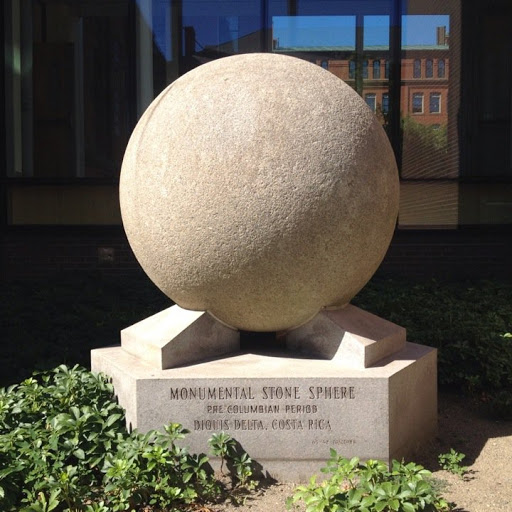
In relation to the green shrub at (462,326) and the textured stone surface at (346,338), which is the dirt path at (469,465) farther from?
the textured stone surface at (346,338)

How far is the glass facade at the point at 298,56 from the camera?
10109 mm

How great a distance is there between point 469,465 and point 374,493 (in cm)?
135

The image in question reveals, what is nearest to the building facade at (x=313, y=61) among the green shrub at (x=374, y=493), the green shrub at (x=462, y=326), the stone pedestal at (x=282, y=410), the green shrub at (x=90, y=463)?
the green shrub at (x=462, y=326)

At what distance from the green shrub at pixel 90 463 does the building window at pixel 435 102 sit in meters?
7.31

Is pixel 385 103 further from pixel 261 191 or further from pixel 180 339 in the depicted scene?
pixel 180 339

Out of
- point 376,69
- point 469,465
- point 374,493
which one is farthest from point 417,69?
point 374,493

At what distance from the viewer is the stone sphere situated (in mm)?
4086

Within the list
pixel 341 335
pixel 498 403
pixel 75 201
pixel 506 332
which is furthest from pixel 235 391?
pixel 75 201

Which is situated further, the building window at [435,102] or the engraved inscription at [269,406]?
the building window at [435,102]

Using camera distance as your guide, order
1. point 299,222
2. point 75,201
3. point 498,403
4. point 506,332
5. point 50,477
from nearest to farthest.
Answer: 1. point 50,477
2. point 299,222
3. point 498,403
4. point 506,332
5. point 75,201

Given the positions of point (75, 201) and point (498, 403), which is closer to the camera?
point (498, 403)

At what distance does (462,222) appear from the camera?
10.1m

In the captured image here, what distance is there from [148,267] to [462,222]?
6.61 meters

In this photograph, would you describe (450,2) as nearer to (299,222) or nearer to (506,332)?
(506,332)
